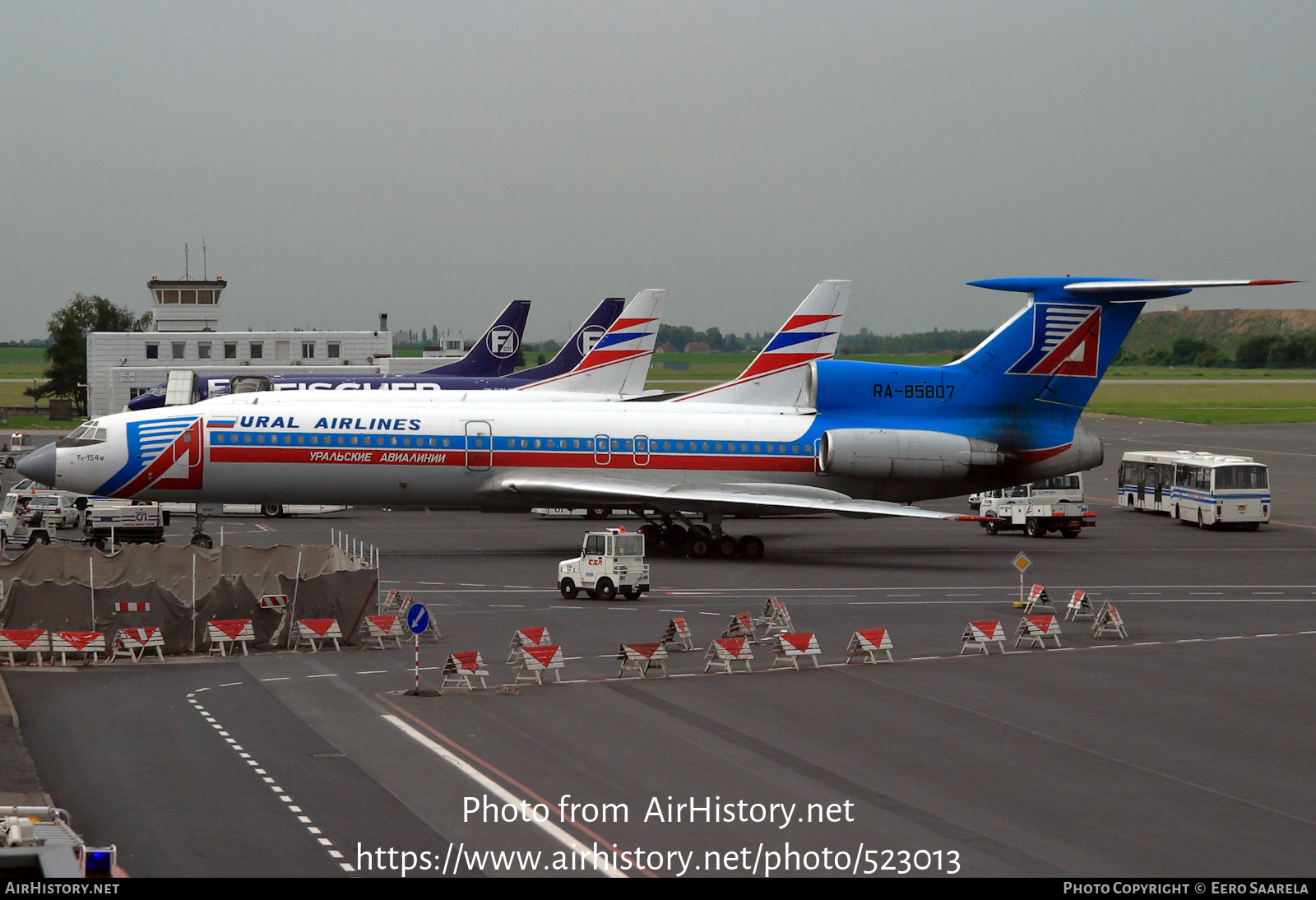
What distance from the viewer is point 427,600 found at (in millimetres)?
36156

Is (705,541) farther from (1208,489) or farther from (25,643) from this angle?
(25,643)

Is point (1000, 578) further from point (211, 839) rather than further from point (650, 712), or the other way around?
point (211, 839)

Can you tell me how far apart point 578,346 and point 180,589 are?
173 feet

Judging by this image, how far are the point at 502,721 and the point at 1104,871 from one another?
10.7m

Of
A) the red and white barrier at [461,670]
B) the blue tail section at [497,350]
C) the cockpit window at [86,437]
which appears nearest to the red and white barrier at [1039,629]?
the red and white barrier at [461,670]

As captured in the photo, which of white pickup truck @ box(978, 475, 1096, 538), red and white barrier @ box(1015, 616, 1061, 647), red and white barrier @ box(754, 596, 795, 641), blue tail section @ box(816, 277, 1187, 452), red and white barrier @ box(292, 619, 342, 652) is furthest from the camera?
white pickup truck @ box(978, 475, 1096, 538)

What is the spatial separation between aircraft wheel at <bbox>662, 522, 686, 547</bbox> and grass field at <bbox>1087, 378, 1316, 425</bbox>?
80282 millimetres

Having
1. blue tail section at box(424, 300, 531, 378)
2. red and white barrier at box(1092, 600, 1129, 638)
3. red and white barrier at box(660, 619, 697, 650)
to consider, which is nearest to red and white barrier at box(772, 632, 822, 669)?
red and white barrier at box(660, 619, 697, 650)

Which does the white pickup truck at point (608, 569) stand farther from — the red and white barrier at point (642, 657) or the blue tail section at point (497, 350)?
the blue tail section at point (497, 350)

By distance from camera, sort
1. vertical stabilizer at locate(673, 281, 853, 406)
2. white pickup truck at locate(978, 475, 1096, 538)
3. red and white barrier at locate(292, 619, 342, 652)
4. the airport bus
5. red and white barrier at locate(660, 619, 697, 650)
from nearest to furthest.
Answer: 1. red and white barrier at locate(660, 619, 697, 650)
2. red and white barrier at locate(292, 619, 342, 652)
3. white pickup truck at locate(978, 475, 1096, 538)
4. the airport bus
5. vertical stabilizer at locate(673, 281, 853, 406)

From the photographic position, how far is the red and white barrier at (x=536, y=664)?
84.7 ft

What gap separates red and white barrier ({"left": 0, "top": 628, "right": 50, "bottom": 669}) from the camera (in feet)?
89.6

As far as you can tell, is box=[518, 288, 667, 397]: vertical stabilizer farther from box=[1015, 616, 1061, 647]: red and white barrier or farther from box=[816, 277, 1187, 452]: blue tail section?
box=[1015, 616, 1061, 647]: red and white barrier

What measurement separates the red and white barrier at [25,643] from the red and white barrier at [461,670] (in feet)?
27.7
